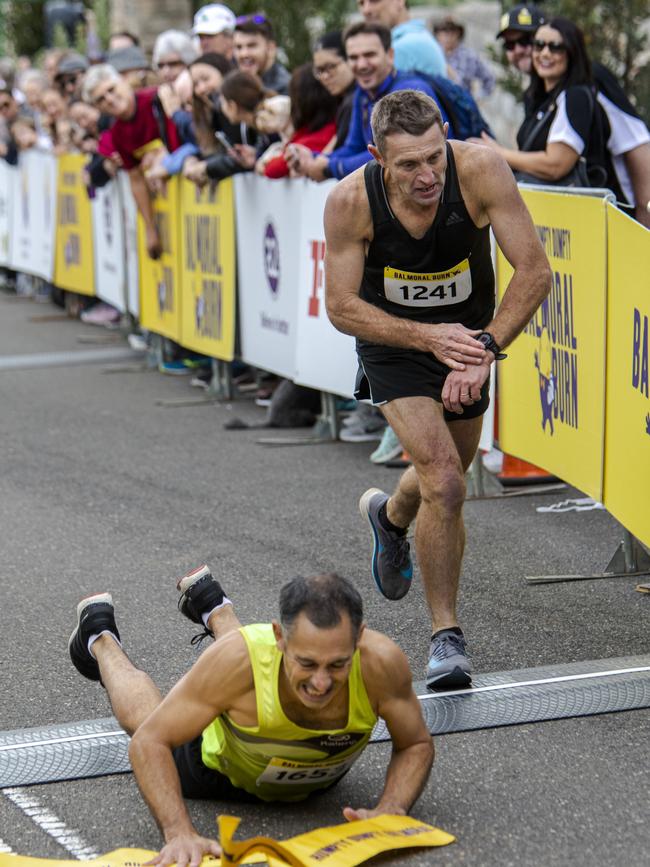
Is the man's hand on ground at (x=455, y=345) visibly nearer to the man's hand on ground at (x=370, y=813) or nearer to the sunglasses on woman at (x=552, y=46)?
the man's hand on ground at (x=370, y=813)

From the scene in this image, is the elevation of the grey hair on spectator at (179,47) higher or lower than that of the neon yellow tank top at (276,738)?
higher

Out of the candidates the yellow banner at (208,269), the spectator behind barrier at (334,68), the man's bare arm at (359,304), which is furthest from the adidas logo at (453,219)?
the yellow banner at (208,269)

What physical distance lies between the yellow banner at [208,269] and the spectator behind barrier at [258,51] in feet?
2.49

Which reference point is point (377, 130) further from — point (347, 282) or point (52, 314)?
point (52, 314)

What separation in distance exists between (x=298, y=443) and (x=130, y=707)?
222 inches

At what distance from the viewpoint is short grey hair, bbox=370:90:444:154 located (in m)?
5.26

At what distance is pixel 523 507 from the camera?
8258mm

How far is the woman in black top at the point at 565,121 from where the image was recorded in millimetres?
8469

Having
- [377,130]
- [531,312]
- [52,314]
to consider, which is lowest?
[52,314]

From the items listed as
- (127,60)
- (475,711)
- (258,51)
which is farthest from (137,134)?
(475,711)

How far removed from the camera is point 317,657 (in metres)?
3.93

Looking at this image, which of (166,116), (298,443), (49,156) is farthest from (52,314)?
(298,443)

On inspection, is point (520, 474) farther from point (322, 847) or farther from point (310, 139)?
point (322, 847)

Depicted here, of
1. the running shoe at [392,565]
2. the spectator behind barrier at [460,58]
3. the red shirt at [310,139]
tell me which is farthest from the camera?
the spectator behind barrier at [460,58]
